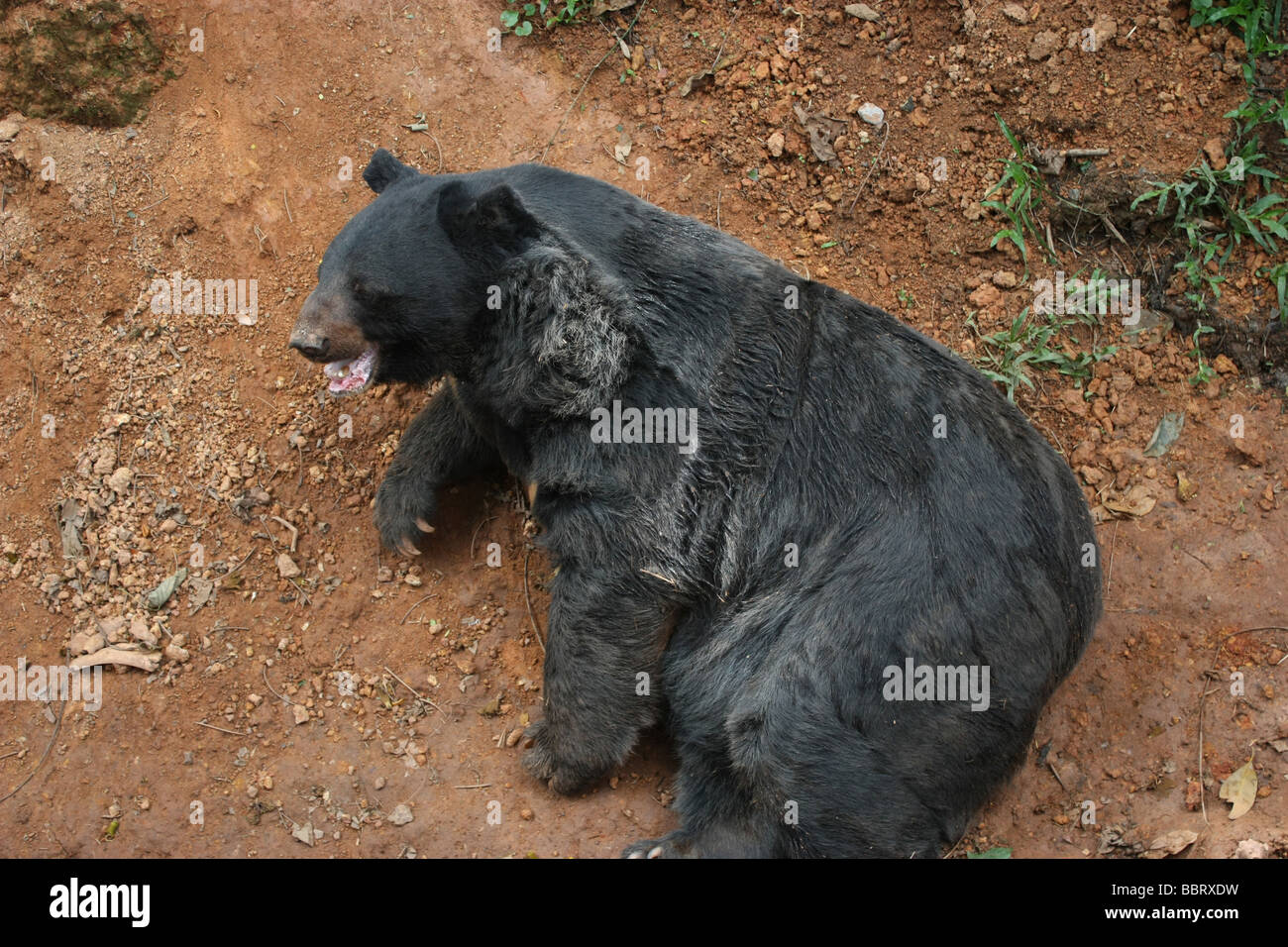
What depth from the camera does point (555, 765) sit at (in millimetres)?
6285

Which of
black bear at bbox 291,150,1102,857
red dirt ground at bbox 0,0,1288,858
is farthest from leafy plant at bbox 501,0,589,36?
black bear at bbox 291,150,1102,857

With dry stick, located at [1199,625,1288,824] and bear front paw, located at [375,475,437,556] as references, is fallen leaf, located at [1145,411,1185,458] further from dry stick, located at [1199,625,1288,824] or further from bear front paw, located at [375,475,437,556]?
bear front paw, located at [375,475,437,556]

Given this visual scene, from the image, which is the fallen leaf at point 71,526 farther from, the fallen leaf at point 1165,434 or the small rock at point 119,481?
the fallen leaf at point 1165,434

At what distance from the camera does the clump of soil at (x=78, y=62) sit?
23.6 ft

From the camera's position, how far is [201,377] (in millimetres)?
7164

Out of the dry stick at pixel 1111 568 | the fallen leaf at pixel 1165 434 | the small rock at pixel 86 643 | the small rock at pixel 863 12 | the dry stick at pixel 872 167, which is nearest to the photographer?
the small rock at pixel 86 643

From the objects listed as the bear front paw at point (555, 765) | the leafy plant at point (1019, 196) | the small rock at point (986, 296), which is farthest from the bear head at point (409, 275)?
the leafy plant at point (1019, 196)

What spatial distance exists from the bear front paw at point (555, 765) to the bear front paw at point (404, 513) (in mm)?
1486

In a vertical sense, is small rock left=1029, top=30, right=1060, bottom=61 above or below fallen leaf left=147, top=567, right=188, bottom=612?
above

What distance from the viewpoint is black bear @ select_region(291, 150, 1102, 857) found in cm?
570

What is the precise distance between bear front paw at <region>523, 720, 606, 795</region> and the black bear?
0.7 inches

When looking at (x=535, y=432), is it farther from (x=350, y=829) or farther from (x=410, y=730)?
(x=350, y=829)

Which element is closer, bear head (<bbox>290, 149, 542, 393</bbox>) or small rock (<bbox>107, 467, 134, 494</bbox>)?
bear head (<bbox>290, 149, 542, 393</bbox>)

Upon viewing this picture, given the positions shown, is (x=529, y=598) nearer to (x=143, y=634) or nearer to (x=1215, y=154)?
(x=143, y=634)
